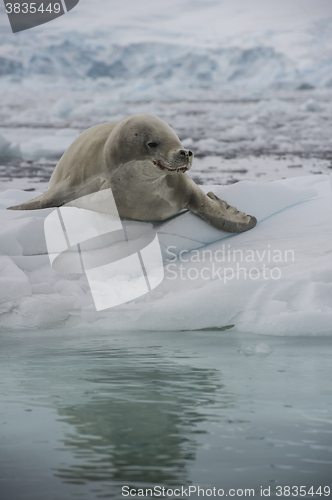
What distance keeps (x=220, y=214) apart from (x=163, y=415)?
2347 mm

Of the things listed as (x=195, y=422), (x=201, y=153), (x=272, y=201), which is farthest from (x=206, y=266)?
(x=201, y=153)

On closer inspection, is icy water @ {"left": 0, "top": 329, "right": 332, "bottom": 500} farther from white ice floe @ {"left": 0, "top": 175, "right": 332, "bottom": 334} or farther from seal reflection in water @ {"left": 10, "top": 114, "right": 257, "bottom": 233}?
Answer: seal reflection in water @ {"left": 10, "top": 114, "right": 257, "bottom": 233}

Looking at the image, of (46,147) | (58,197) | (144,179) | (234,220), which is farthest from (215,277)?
(46,147)

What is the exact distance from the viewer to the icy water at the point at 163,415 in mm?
1470

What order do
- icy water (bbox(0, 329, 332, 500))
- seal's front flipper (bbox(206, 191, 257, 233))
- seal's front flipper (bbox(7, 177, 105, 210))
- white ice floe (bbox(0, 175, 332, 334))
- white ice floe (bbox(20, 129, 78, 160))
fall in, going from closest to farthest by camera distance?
icy water (bbox(0, 329, 332, 500)) → white ice floe (bbox(0, 175, 332, 334)) → seal's front flipper (bbox(206, 191, 257, 233)) → seal's front flipper (bbox(7, 177, 105, 210)) → white ice floe (bbox(20, 129, 78, 160))

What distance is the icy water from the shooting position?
4.82 ft

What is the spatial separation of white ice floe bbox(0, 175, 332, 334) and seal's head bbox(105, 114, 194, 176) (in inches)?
16.9

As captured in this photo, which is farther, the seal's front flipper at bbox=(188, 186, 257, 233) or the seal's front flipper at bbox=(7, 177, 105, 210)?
the seal's front flipper at bbox=(7, 177, 105, 210)

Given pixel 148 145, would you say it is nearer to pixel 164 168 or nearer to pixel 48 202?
pixel 164 168

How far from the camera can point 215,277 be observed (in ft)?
10.8

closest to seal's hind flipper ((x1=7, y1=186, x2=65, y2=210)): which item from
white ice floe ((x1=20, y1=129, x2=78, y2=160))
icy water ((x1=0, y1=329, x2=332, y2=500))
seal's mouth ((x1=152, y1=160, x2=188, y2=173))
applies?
seal's mouth ((x1=152, y1=160, x2=188, y2=173))

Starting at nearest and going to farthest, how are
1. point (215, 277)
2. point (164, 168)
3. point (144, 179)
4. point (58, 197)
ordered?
point (215, 277)
point (164, 168)
point (144, 179)
point (58, 197)

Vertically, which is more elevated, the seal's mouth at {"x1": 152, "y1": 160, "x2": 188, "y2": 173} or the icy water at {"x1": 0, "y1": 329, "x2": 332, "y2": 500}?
the seal's mouth at {"x1": 152, "y1": 160, "x2": 188, "y2": 173}

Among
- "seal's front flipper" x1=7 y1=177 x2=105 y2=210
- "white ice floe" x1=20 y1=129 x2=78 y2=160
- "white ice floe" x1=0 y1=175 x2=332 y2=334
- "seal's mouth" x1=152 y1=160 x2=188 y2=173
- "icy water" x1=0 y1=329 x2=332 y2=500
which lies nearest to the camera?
"icy water" x1=0 y1=329 x2=332 y2=500
